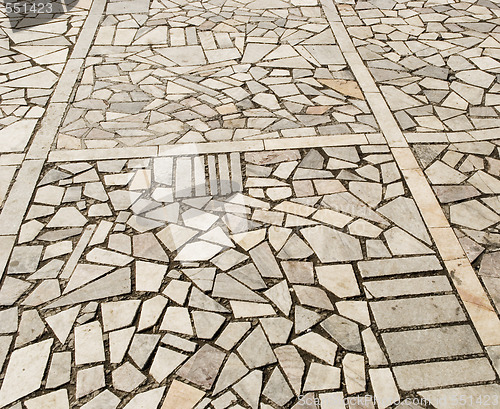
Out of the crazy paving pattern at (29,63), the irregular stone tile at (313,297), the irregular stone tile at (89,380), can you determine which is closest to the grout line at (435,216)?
the irregular stone tile at (313,297)

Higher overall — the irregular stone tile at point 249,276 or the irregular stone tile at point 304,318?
the irregular stone tile at point 249,276

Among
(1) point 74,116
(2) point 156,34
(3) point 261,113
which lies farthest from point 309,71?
(1) point 74,116

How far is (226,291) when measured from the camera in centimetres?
382

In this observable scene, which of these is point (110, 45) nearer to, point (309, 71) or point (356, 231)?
point (309, 71)

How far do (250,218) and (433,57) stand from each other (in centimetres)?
359

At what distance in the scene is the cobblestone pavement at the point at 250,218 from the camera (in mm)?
3346

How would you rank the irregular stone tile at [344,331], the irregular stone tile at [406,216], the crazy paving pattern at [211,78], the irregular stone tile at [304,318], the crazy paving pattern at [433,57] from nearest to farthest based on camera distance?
the irregular stone tile at [344,331], the irregular stone tile at [304,318], the irregular stone tile at [406,216], the crazy paving pattern at [211,78], the crazy paving pattern at [433,57]

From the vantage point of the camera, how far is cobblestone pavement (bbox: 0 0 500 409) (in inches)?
132

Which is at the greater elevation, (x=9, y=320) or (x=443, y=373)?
(x=9, y=320)

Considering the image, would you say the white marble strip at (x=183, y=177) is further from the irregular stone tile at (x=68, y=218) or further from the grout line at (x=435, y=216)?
the grout line at (x=435, y=216)

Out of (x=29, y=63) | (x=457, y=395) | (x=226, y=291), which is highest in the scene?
(x=29, y=63)

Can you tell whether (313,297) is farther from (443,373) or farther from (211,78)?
(211,78)

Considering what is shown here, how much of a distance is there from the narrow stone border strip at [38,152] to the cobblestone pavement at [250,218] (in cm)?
2

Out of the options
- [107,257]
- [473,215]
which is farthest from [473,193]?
[107,257]
